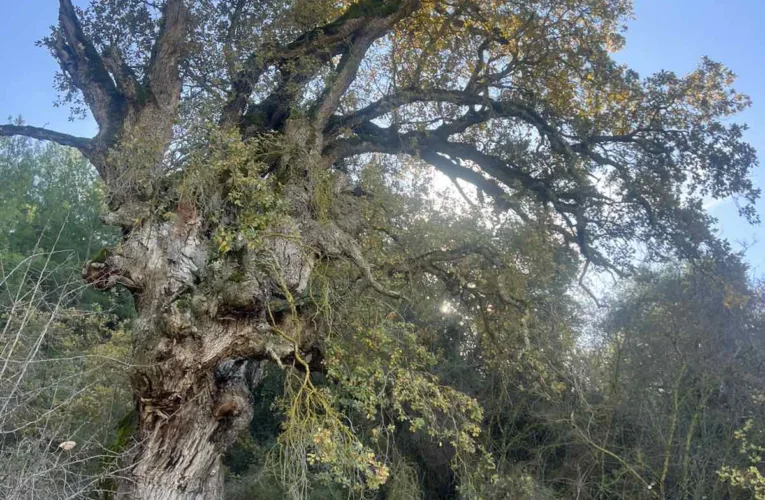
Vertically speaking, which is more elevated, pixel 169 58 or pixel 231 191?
pixel 169 58

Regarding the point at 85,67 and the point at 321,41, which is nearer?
the point at 321,41

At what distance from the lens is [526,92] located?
384 inches

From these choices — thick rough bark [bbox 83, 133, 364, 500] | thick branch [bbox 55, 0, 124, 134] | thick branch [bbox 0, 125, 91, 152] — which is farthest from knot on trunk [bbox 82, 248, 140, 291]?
thick branch [bbox 55, 0, 124, 134]

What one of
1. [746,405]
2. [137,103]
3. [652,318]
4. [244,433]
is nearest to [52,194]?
[244,433]

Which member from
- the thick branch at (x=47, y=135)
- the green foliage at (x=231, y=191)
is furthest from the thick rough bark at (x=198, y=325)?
the thick branch at (x=47, y=135)

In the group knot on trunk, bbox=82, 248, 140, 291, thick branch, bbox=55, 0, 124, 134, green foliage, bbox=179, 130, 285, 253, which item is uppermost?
thick branch, bbox=55, 0, 124, 134

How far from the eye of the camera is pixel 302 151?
7.88m

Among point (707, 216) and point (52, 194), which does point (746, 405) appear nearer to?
point (707, 216)

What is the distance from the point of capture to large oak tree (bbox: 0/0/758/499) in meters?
6.62

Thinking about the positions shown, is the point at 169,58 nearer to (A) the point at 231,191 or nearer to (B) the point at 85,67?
(B) the point at 85,67

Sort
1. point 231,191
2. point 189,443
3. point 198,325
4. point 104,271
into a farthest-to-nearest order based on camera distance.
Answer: point 231,191 < point 104,271 < point 189,443 < point 198,325

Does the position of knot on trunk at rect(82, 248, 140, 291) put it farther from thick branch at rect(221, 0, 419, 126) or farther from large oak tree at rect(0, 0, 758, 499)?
thick branch at rect(221, 0, 419, 126)

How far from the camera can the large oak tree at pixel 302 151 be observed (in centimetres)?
662

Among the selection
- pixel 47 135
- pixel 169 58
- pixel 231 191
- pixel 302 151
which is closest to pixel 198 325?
pixel 231 191
